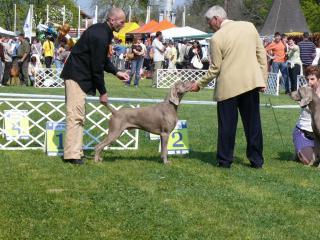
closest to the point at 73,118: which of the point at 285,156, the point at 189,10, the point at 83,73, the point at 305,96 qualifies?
the point at 83,73

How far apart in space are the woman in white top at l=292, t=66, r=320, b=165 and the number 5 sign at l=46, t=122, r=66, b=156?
3005mm

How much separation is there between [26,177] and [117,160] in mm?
1489

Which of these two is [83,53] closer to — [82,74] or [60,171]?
[82,74]

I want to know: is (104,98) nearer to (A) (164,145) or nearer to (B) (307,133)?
(A) (164,145)

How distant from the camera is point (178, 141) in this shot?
815 centimetres

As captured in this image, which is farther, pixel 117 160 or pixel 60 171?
pixel 117 160

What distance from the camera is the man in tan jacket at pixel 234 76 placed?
23.0 feet

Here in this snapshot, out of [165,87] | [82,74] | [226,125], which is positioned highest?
[82,74]

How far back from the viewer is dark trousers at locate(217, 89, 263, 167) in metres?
7.20

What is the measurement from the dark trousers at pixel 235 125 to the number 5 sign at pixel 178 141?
0.92 meters

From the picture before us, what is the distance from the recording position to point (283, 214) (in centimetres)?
523

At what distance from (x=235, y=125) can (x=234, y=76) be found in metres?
0.61

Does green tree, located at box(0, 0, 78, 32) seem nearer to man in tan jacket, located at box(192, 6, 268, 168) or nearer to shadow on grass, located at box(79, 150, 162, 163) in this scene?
shadow on grass, located at box(79, 150, 162, 163)

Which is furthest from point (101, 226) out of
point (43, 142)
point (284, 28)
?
point (284, 28)
